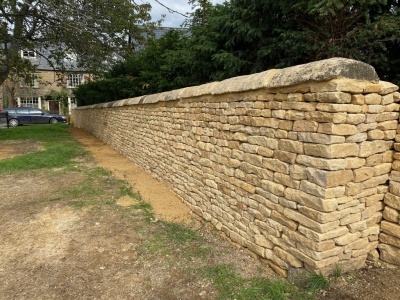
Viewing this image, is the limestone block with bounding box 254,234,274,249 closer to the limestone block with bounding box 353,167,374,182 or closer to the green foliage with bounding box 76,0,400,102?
the limestone block with bounding box 353,167,374,182

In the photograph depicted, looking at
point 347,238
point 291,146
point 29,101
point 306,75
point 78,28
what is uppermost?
point 78,28

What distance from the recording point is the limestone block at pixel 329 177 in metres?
2.19

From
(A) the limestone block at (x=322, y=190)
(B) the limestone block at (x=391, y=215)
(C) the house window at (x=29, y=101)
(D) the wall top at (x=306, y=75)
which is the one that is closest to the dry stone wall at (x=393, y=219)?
(B) the limestone block at (x=391, y=215)

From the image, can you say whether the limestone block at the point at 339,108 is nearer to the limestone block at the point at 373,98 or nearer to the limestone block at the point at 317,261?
the limestone block at the point at 373,98

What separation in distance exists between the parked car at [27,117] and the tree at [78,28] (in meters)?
12.6

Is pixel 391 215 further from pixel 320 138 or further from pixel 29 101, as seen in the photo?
pixel 29 101

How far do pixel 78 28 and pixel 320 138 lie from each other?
9.67 m

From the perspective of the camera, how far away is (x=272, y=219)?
2.77 metres

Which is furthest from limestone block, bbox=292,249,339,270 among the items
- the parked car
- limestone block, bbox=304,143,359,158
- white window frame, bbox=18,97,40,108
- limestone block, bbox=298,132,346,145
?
white window frame, bbox=18,97,40,108

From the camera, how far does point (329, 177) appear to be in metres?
2.19

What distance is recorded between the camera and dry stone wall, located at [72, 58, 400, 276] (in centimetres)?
219

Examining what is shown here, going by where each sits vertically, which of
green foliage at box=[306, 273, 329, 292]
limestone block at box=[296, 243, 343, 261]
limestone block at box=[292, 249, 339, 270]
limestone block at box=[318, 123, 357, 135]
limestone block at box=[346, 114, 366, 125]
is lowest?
green foliage at box=[306, 273, 329, 292]

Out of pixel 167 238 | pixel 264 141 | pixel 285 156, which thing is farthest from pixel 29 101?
pixel 285 156

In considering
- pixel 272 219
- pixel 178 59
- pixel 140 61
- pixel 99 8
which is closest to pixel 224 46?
pixel 178 59
